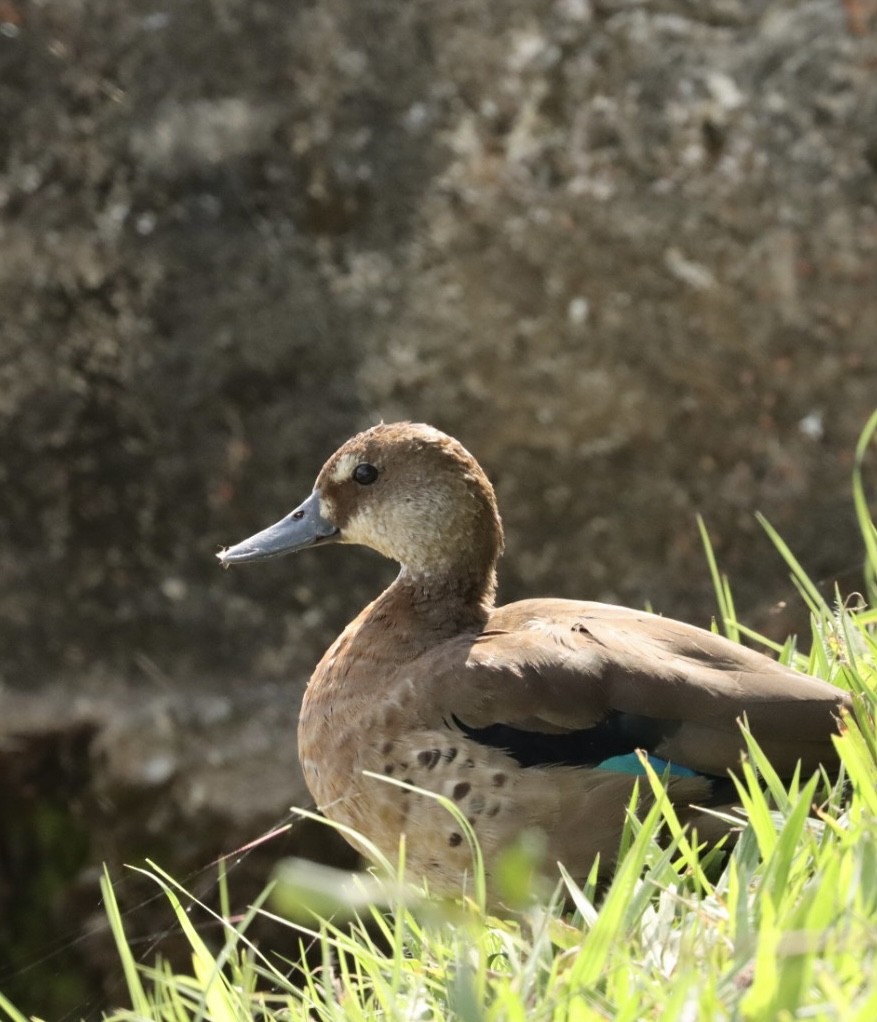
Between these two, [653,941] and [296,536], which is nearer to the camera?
[653,941]

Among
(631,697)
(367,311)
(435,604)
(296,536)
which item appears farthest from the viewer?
(367,311)

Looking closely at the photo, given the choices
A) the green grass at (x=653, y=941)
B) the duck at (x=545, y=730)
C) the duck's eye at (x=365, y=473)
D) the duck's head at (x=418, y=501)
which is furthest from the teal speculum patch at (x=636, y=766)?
the duck's eye at (x=365, y=473)

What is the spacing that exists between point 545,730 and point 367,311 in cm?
271

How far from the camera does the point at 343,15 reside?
4.79 meters

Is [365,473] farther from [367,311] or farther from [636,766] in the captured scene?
[367,311]

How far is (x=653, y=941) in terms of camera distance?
5.57ft

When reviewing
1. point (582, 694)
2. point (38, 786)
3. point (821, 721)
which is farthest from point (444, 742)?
point (38, 786)

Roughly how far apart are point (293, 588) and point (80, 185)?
159 cm

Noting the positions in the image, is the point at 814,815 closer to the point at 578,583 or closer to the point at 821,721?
the point at 821,721

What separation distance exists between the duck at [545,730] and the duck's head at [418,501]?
0.73 ft

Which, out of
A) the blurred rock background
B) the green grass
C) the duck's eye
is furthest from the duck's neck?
the blurred rock background

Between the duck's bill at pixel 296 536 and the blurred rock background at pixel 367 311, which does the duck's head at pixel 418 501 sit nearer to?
the duck's bill at pixel 296 536

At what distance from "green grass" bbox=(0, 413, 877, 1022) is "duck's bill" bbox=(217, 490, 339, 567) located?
1.05 meters

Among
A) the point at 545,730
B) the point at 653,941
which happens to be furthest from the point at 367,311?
the point at 653,941
